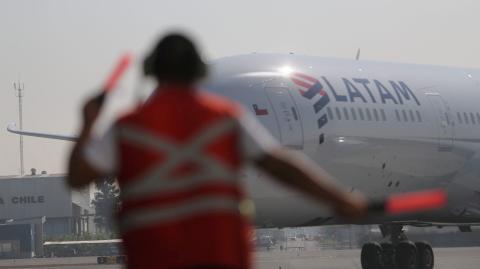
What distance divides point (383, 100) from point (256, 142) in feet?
59.3

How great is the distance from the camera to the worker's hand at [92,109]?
5.73 metres

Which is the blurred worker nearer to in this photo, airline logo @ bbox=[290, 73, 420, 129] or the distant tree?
the distant tree

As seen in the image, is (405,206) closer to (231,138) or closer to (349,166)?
(231,138)

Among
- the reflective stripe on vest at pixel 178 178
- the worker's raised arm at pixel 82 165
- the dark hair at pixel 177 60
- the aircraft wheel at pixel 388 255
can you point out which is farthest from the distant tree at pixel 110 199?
the aircraft wheel at pixel 388 255

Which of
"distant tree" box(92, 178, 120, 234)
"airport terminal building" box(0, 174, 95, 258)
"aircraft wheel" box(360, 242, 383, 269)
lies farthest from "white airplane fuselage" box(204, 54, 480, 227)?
"airport terminal building" box(0, 174, 95, 258)

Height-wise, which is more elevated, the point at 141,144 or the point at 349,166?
the point at 349,166

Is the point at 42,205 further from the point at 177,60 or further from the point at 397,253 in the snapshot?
the point at 177,60

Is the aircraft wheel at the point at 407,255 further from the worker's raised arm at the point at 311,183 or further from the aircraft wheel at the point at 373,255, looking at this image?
the worker's raised arm at the point at 311,183

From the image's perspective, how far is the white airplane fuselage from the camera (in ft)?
69.2

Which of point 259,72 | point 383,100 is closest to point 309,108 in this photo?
point 259,72

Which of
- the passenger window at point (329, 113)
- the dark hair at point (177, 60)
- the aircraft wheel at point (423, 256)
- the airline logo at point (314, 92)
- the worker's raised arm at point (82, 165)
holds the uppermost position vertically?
the airline logo at point (314, 92)

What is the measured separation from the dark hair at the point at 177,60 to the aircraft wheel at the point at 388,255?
22048 mm

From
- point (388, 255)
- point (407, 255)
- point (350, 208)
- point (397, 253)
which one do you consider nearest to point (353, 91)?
point (407, 255)

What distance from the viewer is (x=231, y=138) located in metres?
5.61
